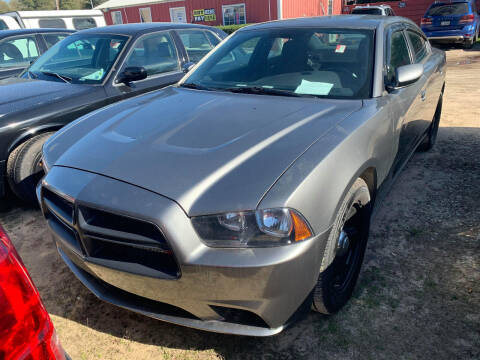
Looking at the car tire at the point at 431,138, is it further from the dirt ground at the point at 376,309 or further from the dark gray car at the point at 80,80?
the dark gray car at the point at 80,80

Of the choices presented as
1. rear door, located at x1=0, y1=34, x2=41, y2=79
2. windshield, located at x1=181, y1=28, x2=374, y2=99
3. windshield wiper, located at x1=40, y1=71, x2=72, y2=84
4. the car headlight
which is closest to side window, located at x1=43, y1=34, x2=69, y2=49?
rear door, located at x1=0, y1=34, x2=41, y2=79

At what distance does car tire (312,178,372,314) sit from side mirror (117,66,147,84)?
2.87m

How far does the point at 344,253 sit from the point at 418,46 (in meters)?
2.84

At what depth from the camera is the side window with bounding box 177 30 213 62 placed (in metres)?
4.99

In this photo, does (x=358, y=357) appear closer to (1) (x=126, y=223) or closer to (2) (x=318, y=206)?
(2) (x=318, y=206)

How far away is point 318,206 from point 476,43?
17005 millimetres

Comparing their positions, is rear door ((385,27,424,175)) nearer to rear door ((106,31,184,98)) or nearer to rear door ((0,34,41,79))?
rear door ((106,31,184,98))

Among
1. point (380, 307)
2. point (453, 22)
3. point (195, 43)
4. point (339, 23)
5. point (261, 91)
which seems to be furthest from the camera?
point (453, 22)

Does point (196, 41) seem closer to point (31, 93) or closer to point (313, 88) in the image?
point (31, 93)

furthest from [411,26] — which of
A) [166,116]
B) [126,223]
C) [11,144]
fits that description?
[11,144]

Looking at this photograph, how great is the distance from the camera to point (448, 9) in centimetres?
1369

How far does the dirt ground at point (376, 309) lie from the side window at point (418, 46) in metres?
1.43

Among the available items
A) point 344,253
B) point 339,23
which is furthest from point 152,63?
point 344,253

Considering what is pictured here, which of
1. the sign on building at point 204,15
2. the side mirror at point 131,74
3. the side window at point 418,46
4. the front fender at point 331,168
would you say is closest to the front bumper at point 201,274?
the front fender at point 331,168
